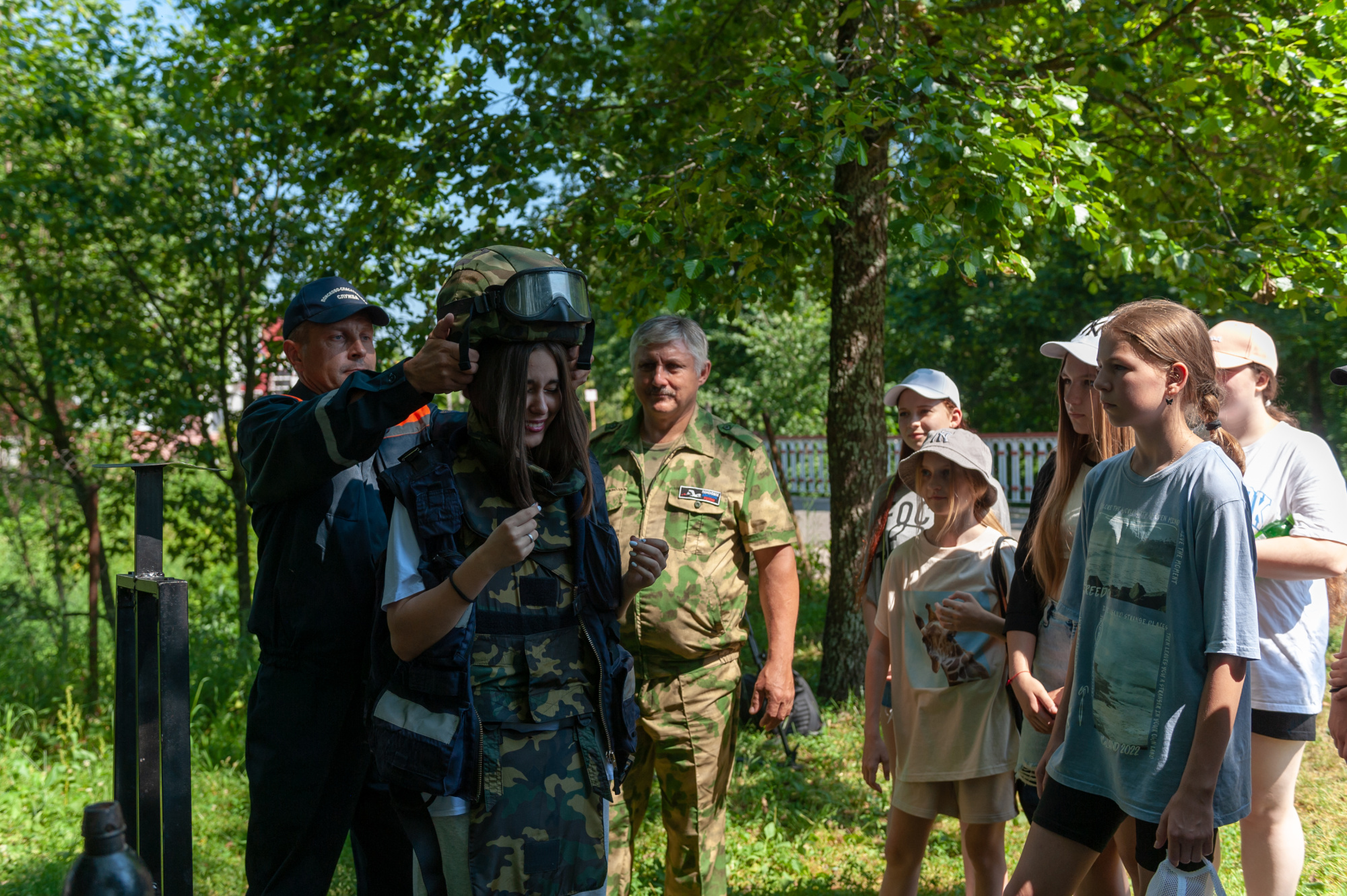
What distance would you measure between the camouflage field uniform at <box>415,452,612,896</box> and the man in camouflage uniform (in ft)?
3.27

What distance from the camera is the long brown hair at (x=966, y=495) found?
10.1ft

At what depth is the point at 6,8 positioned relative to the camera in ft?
25.4

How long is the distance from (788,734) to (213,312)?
216 inches

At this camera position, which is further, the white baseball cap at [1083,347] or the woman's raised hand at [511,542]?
the white baseball cap at [1083,347]

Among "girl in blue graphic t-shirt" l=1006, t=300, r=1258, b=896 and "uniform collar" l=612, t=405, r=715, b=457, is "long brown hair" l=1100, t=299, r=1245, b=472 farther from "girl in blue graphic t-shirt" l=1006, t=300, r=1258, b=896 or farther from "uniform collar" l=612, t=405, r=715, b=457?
"uniform collar" l=612, t=405, r=715, b=457

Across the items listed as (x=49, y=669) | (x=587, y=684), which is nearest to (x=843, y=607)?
(x=587, y=684)

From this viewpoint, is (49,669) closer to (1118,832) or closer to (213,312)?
(213,312)

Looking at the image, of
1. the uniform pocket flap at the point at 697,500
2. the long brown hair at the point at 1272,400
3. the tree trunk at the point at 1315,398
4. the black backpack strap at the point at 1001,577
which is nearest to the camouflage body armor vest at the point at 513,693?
the uniform pocket flap at the point at 697,500

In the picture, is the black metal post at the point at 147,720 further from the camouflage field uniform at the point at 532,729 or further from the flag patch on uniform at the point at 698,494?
the flag patch on uniform at the point at 698,494

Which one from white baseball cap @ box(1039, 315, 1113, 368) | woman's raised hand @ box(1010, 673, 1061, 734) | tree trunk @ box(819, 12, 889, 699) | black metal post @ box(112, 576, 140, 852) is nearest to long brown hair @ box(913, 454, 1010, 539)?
white baseball cap @ box(1039, 315, 1113, 368)

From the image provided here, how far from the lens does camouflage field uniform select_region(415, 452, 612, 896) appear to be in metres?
1.97

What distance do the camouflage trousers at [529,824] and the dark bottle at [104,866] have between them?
785mm

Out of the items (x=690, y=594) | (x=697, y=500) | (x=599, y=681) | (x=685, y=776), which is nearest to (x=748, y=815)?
(x=685, y=776)

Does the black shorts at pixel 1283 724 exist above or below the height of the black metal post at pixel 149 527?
below
